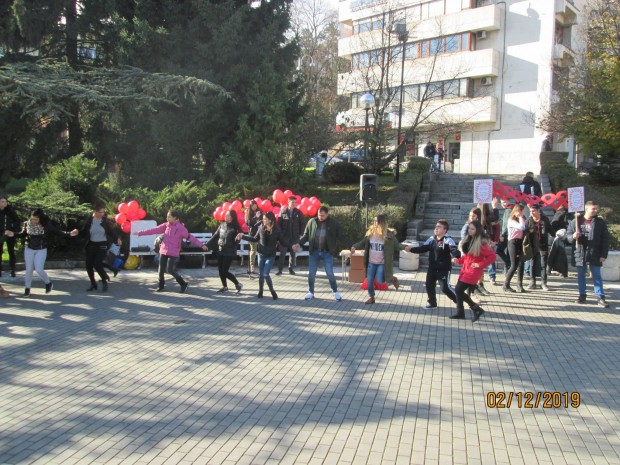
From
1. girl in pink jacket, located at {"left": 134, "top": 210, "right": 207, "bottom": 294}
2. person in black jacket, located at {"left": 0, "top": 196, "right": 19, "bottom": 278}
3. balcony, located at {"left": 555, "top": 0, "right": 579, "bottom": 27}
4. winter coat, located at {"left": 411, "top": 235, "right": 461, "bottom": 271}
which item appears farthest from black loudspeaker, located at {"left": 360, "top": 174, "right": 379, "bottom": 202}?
balcony, located at {"left": 555, "top": 0, "right": 579, "bottom": 27}

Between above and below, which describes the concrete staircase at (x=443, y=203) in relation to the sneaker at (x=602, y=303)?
above

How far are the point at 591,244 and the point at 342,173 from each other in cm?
1514

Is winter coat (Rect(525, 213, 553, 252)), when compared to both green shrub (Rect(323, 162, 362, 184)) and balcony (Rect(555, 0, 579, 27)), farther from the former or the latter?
balcony (Rect(555, 0, 579, 27))

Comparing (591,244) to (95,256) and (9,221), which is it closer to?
(95,256)

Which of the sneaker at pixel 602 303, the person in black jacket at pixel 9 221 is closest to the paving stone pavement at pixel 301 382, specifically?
the sneaker at pixel 602 303

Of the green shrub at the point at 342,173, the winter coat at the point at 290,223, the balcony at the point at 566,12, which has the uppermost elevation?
the balcony at the point at 566,12

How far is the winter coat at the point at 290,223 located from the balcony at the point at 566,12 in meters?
29.8

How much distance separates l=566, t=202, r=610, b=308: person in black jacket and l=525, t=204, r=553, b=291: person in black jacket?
93cm

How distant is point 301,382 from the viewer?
19.1 ft

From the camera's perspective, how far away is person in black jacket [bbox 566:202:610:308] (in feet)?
30.9

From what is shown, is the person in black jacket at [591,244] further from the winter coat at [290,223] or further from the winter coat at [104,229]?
the winter coat at [104,229]

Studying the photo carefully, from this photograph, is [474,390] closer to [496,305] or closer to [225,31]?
[496,305]

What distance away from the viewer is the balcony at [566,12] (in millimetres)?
34188
